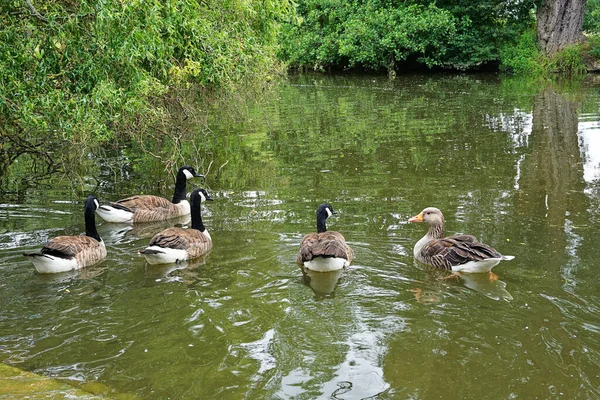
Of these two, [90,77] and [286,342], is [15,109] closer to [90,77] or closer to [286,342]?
[90,77]

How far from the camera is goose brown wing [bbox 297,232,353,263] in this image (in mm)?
8477

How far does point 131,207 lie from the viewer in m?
11.8

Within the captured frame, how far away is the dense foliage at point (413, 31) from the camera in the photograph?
3962cm

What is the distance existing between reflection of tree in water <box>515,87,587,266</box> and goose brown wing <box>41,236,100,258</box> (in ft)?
21.3

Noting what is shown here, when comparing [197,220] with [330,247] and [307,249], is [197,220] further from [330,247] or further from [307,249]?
[330,247]

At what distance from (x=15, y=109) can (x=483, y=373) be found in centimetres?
776

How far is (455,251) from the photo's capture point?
8.70 m

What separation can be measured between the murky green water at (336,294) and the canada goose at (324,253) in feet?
0.63

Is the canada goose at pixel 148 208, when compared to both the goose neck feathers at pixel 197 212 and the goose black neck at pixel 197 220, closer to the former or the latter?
the goose neck feathers at pixel 197 212

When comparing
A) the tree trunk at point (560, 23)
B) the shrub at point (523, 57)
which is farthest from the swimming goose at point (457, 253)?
the tree trunk at point (560, 23)

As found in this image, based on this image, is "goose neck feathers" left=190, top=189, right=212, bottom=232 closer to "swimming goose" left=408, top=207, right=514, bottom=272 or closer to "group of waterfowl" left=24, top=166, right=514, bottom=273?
"group of waterfowl" left=24, top=166, right=514, bottom=273

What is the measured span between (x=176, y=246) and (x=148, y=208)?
9.55ft

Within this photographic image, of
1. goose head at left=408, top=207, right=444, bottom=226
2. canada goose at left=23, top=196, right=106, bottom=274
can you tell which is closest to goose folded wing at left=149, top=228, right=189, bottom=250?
canada goose at left=23, top=196, right=106, bottom=274

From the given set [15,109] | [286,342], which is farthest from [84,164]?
[286,342]
